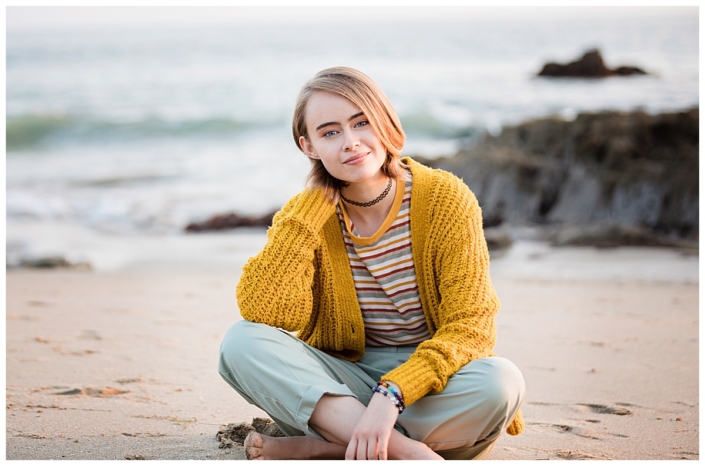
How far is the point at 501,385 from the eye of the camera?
1929 mm

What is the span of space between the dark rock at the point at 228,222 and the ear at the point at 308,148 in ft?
17.5

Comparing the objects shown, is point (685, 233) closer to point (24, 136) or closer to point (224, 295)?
point (224, 295)

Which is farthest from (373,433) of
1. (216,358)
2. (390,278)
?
(216,358)

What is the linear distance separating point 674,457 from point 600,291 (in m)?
2.58

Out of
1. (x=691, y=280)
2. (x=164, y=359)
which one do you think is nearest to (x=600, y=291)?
(x=691, y=280)

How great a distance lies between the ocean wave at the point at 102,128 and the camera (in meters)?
11.9

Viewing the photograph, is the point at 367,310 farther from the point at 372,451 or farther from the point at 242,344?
the point at 372,451

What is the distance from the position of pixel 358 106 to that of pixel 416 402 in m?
0.86

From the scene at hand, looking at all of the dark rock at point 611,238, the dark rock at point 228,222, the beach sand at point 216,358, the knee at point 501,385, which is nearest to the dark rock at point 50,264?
the beach sand at point 216,358

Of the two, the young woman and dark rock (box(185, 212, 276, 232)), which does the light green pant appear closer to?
the young woman

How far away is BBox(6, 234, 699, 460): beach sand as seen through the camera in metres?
2.37

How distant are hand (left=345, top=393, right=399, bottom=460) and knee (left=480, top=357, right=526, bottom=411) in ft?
0.82

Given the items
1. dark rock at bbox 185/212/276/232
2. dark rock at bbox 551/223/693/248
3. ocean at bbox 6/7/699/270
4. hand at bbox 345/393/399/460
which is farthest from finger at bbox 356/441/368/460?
ocean at bbox 6/7/699/270

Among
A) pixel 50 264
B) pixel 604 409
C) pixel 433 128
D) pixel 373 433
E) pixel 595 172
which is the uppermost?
pixel 433 128
